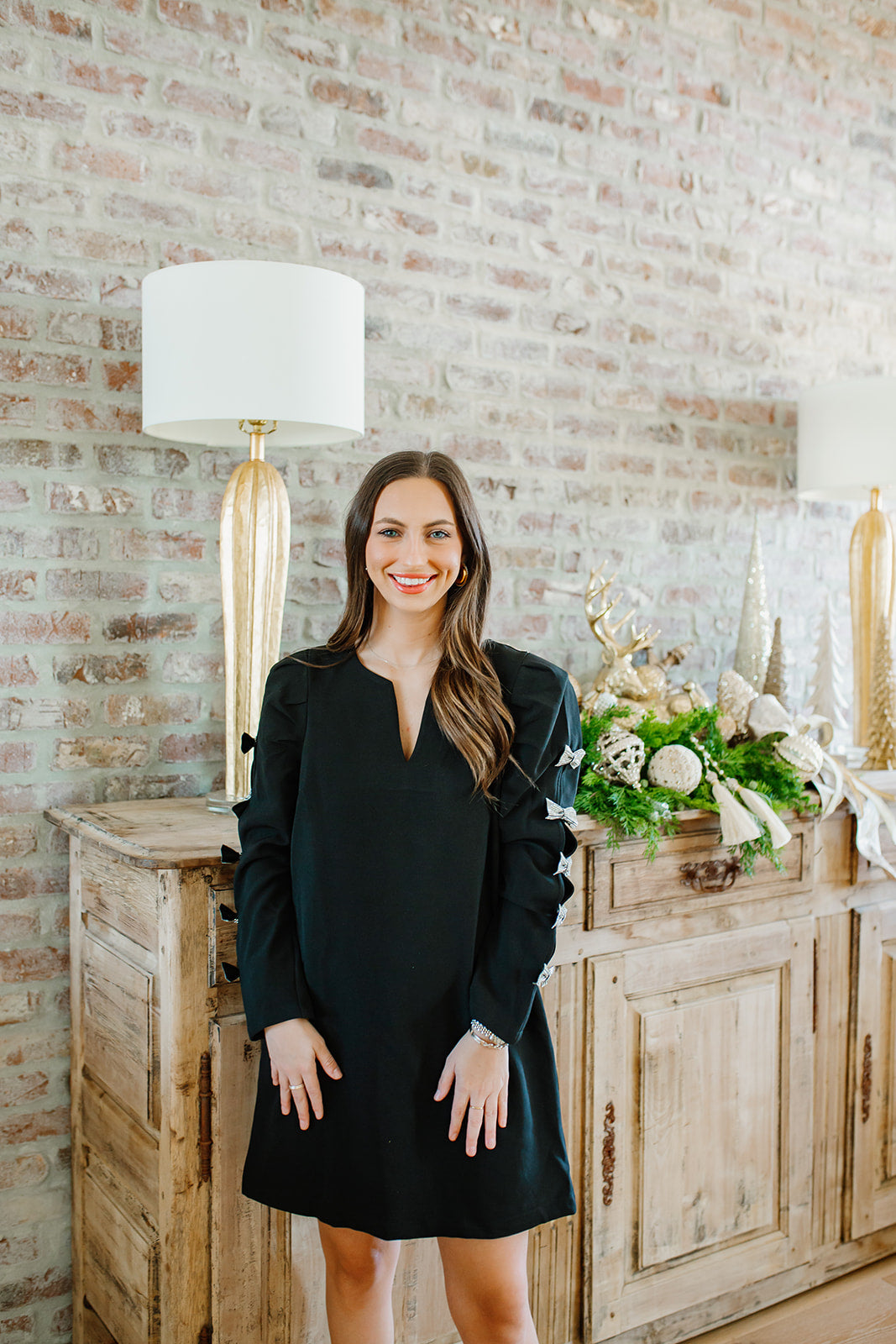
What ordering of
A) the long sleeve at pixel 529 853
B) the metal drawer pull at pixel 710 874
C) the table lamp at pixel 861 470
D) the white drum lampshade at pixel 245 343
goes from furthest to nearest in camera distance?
the table lamp at pixel 861 470 → the metal drawer pull at pixel 710 874 → the white drum lampshade at pixel 245 343 → the long sleeve at pixel 529 853

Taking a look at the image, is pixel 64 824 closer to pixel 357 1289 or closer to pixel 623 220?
pixel 357 1289

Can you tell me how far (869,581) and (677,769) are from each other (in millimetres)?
1150

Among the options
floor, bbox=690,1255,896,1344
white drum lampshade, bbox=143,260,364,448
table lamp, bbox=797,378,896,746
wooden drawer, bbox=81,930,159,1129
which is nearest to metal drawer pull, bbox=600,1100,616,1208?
floor, bbox=690,1255,896,1344

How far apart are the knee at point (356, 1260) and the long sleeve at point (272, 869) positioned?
1.04 ft

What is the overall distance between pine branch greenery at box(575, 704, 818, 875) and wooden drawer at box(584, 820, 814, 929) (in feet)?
Answer: 0.11

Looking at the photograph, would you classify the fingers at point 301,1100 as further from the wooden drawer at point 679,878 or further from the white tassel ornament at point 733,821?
the white tassel ornament at point 733,821

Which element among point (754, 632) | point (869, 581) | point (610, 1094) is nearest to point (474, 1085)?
point (610, 1094)

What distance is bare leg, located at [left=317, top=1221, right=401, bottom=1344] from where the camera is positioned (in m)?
1.49

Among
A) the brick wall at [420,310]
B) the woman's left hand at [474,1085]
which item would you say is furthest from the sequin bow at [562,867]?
the brick wall at [420,310]

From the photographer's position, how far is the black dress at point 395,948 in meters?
1.40

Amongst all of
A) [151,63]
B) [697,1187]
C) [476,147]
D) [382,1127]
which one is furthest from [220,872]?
[476,147]

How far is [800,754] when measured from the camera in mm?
2025

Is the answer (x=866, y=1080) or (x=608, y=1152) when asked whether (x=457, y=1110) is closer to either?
(x=608, y=1152)

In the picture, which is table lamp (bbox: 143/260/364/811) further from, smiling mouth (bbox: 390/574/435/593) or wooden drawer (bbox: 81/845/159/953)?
smiling mouth (bbox: 390/574/435/593)
